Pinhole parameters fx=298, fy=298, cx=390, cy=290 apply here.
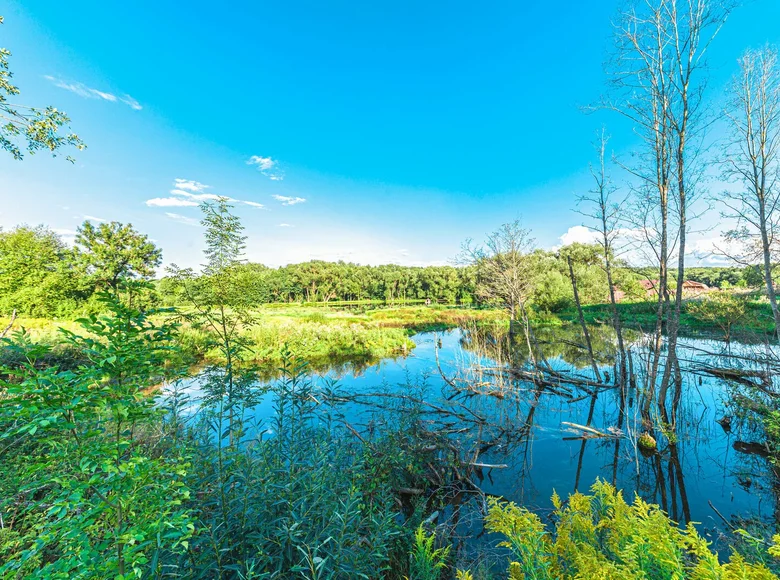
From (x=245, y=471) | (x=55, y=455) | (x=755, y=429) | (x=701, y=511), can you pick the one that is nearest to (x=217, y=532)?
(x=245, y=471)

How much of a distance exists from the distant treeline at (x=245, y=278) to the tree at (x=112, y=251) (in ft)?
0.23

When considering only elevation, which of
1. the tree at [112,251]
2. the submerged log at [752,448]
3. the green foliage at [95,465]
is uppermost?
the tree at [112,251]

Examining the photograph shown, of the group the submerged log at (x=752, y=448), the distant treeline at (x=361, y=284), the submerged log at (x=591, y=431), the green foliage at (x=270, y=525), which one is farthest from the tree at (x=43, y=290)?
the distant treeline at (x=361, y=284)

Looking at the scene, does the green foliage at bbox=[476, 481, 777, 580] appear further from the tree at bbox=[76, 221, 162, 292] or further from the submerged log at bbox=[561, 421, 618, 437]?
the tree at bbox=[76, 221, 162, 292]

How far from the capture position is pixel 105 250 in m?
24.9

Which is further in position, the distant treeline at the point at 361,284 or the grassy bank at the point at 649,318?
the distant treeline at the point at 361,284

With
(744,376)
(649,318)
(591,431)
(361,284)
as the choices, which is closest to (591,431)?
(591,431)

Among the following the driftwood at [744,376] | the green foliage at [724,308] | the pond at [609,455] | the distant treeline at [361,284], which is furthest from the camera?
the distant treeline at [361,284]

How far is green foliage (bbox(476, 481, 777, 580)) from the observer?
1.76m

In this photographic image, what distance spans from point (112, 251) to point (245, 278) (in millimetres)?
28593

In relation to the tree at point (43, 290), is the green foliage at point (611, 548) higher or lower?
lower

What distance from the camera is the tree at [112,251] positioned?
80.7 ft

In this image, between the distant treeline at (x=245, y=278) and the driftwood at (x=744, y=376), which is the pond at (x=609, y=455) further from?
the distant treeline at (x=245, y=278)

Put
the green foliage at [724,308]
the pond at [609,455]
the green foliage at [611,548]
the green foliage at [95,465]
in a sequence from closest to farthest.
→ the green foliage at [95,465] → the green foliage at [611,548] → the pond at [609,455] → the green foliage at [724,308]
